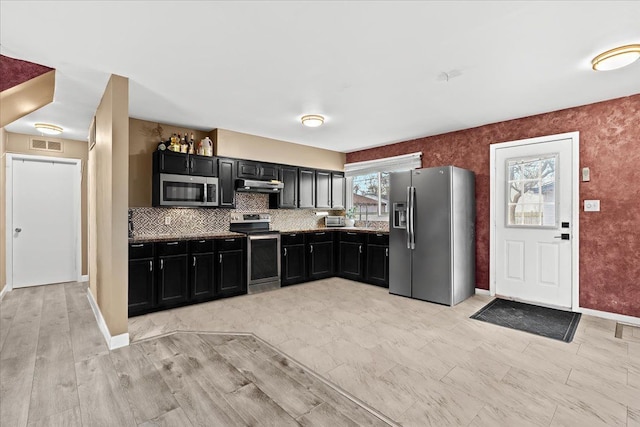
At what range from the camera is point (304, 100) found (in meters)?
3.64

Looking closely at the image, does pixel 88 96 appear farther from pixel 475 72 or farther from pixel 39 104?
pixel 475 72

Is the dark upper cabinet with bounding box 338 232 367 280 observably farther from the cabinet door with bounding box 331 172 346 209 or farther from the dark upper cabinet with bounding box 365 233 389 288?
the cabinet door with bounding box 331 172 346 209

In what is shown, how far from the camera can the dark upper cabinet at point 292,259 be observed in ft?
16.9

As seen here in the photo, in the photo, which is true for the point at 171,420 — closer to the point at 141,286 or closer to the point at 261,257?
the point at 141,286

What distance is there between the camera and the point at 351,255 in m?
5.61

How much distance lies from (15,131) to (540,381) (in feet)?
24.2

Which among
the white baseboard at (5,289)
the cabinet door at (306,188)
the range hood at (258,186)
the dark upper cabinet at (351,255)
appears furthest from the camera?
the cabinet door at (306,188)

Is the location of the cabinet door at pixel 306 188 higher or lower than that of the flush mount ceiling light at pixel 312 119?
lower

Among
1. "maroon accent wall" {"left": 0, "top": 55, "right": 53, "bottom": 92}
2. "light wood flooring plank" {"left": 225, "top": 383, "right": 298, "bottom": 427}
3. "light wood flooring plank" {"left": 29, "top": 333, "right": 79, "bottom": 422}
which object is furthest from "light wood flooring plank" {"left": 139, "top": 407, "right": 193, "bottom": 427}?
"maroon accent wall" {"left": 0, "top": 55, "right": 53, "bottom": 92}

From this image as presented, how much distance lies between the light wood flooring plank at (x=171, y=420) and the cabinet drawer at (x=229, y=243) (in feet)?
8.43

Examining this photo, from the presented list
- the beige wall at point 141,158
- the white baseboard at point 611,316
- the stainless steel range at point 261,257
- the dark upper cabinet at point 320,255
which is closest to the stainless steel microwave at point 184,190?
the beige wall at point 141,158

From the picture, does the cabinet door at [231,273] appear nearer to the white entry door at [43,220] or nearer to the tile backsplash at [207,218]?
the tile backsplash at [207,218]

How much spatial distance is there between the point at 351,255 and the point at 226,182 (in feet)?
8.23

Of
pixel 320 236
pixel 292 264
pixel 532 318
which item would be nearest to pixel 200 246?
pixel 292 264
